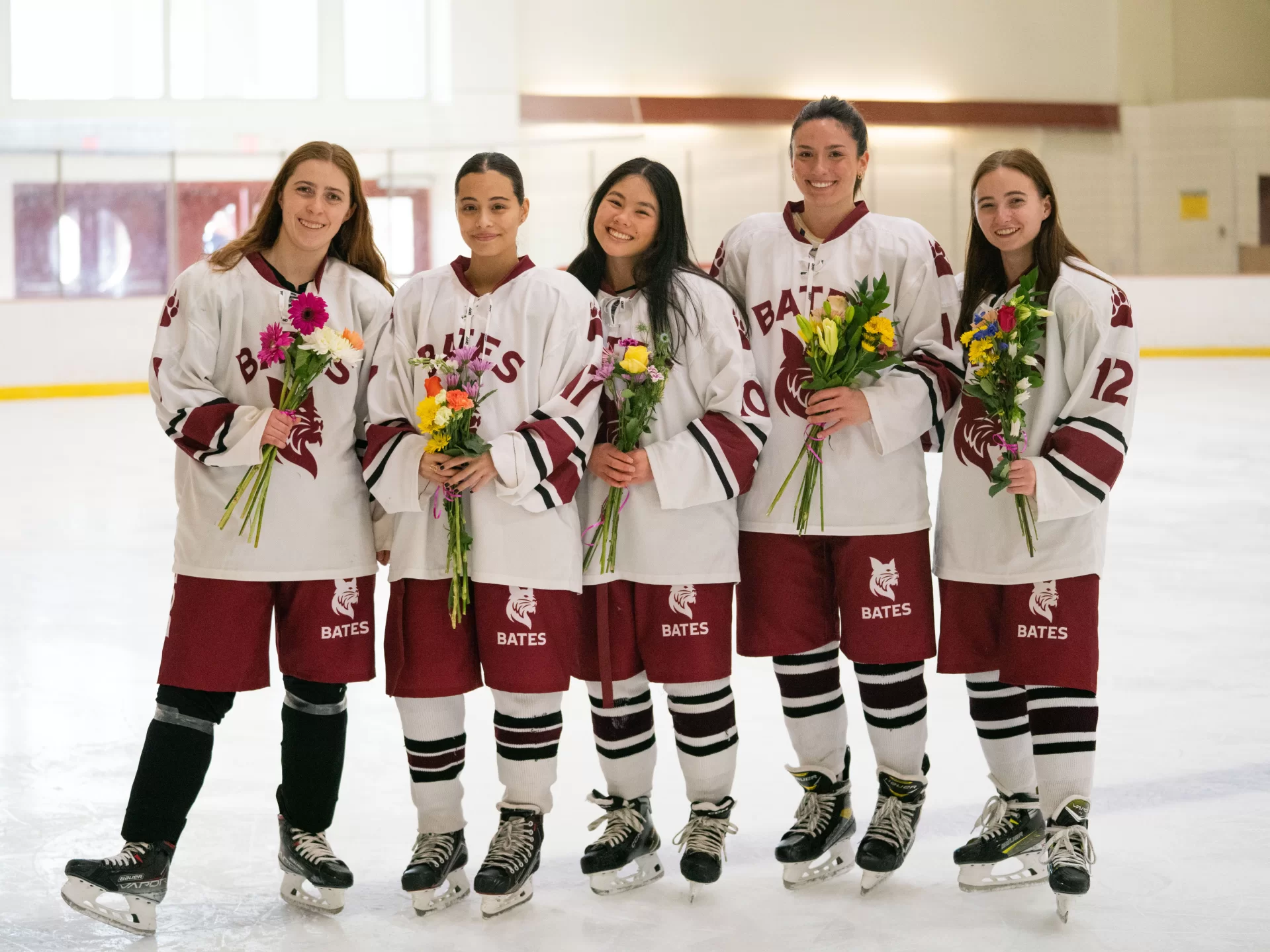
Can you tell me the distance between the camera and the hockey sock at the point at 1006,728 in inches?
111

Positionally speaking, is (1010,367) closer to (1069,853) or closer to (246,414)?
(1069,853)

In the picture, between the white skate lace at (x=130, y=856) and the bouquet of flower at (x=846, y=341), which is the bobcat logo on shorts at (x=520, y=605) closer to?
the bouquet of flower at (x=846, y=341)

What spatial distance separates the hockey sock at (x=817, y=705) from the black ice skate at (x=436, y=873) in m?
0.70

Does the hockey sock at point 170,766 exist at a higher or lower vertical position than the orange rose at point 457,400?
lower

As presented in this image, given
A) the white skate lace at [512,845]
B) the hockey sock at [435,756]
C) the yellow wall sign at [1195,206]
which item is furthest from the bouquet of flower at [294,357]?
the yellow wall sign at [1195,206]

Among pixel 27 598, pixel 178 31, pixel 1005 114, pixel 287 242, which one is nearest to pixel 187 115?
pixel 178 31

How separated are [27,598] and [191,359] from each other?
3092mm

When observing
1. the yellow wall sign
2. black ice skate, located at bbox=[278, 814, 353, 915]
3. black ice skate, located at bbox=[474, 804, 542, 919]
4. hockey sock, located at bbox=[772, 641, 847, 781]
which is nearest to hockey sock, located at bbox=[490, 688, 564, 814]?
black ice skate, located at bbox=[474, 804, 542, 919]

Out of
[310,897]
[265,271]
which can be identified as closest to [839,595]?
[310,897]

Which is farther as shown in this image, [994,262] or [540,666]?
[994,262]

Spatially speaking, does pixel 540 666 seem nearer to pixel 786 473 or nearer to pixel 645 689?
pixel 645 689

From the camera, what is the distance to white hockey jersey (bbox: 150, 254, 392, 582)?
8.68 ft

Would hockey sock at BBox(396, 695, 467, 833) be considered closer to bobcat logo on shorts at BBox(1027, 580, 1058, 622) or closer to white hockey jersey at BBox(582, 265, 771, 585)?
white hockey jersey at BBox(582, 265, 771, 585)

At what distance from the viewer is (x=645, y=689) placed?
9.30ft
